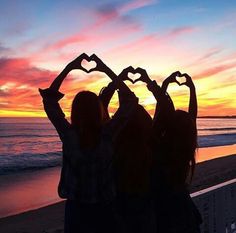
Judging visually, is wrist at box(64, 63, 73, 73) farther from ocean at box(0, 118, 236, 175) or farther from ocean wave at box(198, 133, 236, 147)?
ocean wave at box(198, 133, 236, 147)

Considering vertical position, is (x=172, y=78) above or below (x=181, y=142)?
above

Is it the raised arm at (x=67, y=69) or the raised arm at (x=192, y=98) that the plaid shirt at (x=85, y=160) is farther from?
the raised arm at (x=192, y=98)

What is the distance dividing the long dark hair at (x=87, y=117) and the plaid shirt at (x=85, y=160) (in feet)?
0.12

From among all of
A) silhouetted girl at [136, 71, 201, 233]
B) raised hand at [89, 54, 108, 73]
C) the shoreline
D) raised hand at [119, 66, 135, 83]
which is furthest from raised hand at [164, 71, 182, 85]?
the shoreline

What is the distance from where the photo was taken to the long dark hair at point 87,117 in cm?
238

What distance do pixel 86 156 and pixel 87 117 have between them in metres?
0.23

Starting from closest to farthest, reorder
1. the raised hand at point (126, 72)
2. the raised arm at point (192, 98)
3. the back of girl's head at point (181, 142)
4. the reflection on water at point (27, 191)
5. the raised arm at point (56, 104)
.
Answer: the raised arm at point (56, 104)
the raised hand at point (126, 72)
the back of girl's head at point (181, 142)
the raised arm at point (192, 98)
the reflection on water at point (27, 191)

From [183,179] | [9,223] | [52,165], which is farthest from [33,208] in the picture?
[52,165]

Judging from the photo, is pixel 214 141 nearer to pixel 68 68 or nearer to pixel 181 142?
pixel 181 142

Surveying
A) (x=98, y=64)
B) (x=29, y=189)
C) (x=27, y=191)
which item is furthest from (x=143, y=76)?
(x=29, y=189)

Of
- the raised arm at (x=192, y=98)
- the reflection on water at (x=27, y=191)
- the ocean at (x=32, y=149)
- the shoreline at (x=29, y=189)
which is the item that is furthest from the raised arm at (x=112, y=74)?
the ocean at (x=32, y=149)

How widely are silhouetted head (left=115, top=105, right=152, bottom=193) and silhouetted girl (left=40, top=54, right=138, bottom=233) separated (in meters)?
0.11

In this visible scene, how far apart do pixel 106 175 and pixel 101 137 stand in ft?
0.76

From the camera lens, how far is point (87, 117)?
7.84 feet
